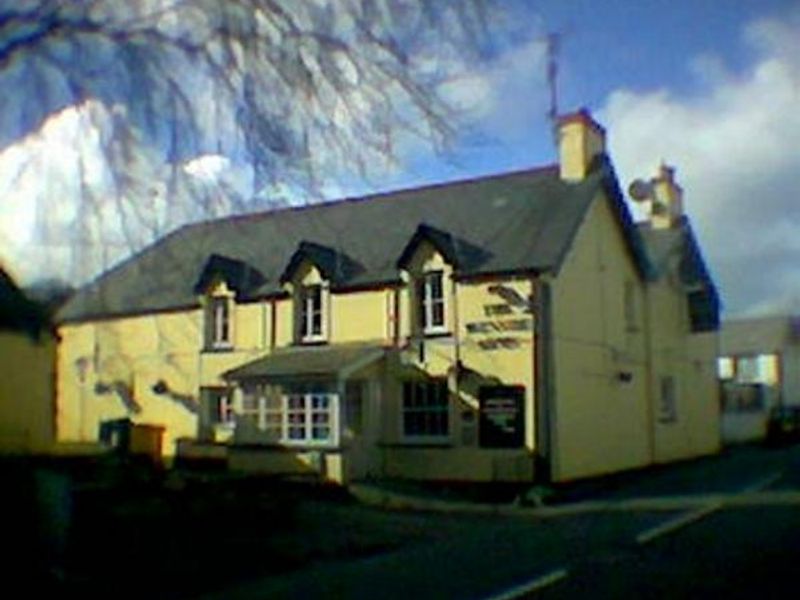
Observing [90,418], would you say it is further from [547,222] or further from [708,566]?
[708,566]

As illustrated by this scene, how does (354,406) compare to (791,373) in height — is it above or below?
below

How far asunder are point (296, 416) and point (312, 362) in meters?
1.49

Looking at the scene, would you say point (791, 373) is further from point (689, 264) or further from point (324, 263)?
point (324, 263)

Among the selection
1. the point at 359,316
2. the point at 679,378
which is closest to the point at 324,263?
the point at 359,316

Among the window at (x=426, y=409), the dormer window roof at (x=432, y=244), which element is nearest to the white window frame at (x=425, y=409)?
the window at (x=426, y=409)

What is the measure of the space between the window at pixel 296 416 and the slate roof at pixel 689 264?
588 inches

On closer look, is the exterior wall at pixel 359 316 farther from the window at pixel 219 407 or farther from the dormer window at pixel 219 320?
the window at pixel 219 407

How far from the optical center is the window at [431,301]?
2719cm

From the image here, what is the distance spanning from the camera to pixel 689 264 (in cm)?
3725

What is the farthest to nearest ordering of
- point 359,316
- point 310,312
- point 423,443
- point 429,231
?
point 310,312 → point 359,316 → point 429,231 → point 423,443

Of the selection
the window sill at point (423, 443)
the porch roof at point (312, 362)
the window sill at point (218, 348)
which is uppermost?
the window sill at point (218, 348)

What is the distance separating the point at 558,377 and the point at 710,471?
6.37 metres

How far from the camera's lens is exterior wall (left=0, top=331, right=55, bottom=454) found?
2366cm

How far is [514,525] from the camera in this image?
58.2ft
